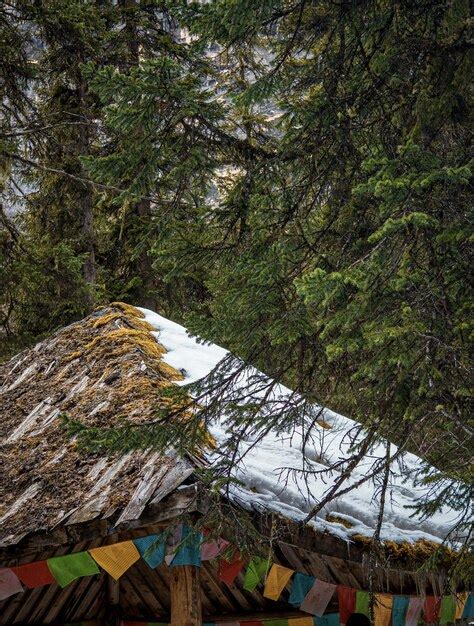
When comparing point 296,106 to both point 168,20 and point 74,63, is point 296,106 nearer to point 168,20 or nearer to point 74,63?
point 74,63

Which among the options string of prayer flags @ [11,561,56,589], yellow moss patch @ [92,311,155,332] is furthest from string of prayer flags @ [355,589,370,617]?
yellow moss patch @ [92,311,155,332]

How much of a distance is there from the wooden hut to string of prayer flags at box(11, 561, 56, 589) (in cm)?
5

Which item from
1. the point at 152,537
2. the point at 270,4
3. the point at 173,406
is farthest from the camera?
the point at 173,406

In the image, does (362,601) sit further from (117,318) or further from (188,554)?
(117,318)

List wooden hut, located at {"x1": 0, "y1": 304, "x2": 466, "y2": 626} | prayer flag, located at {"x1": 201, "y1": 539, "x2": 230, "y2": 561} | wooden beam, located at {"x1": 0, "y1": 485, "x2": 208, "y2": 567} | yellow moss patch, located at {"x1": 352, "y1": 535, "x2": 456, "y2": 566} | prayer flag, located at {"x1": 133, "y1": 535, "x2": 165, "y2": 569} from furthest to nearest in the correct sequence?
1. yellow moss patch, located at {"x1": 352, "y1": 535, "x2": 456, "y2": 566}
2. prayer flag, located at {"x1": 201, "y1": 539, "x2": 230, "y2": 561}
3. prayer flag, located at {"x1": 133, "y1": 535, "x2": 165, "y2": 569}
4. wooden hut, located at {"x1": 0, "y1": 304, "x2": 466, "y2": 626}
5. wooden beam, located at {"x1": 0, "y1": 485, "x2": 208, "y2": 567}

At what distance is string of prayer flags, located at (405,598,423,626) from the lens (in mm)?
6496

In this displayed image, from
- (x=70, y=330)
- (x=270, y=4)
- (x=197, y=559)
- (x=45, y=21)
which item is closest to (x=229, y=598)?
(x=197, y=559)

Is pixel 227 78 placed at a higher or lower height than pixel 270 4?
higher

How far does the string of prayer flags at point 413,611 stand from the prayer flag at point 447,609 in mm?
318

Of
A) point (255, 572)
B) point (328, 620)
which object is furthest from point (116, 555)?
point (328, 620)

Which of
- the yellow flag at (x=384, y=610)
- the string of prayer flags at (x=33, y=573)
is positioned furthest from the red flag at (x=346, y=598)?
the string of prayer flags at (x=33, y=573)

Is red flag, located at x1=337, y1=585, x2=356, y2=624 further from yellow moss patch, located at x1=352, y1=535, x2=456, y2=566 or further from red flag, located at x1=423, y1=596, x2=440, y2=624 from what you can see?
red flag, located at x1=423, y1=596, x2=440, y2=624

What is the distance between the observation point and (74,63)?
577 inches

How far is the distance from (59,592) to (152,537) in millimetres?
2639
